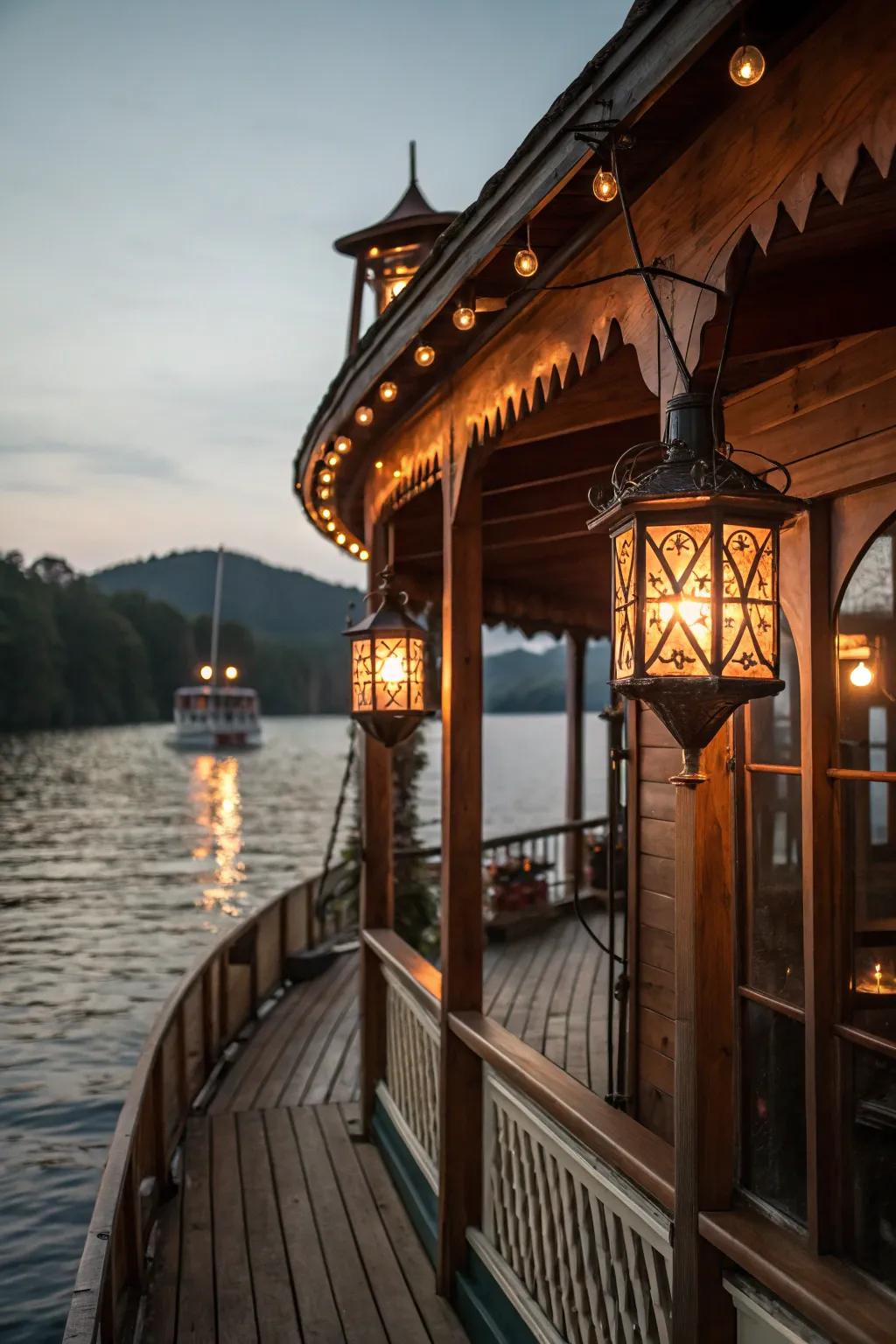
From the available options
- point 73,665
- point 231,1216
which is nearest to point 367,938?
point 231,1216

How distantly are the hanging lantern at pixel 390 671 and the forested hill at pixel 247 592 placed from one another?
100001mm

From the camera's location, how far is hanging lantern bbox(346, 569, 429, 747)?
5.21 meters

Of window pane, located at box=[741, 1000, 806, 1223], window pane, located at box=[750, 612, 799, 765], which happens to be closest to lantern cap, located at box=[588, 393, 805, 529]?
window pane, located at box=[750, 612, 799, 765]

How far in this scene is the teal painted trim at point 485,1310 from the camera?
3.56m

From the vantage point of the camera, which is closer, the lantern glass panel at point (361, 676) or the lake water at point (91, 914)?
the lantern glass panel at point (361, 676)

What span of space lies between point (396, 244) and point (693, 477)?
6483 mm

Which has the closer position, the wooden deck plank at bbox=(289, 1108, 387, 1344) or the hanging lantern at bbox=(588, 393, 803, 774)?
the hanging lantern at bbox=(588, 393, 803, 774)

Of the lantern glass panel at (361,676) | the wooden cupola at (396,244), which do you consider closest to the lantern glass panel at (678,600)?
the lantern glass panel at (361,676)

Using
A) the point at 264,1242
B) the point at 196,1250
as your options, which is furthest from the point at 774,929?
the point at 196,1250

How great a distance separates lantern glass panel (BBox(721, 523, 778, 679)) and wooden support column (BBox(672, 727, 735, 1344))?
0.96 ft

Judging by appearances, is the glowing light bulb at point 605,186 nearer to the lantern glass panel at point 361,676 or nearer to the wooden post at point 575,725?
the lantern glass panel at point 361,676

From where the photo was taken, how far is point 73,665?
3012 inches

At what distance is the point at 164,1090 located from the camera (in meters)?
5.54

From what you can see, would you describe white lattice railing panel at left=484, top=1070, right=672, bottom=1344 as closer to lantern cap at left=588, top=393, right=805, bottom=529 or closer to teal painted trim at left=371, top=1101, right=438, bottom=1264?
teal painted trim at left=371, top=1101, right=438, bottom=1264
